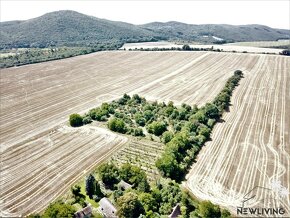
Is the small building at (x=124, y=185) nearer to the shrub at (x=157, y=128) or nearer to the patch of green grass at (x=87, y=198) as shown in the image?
the patch of green grass at (x=87, y=198)

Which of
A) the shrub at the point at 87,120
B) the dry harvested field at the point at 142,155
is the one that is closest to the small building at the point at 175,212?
the dry harvested field at the point at 142,155

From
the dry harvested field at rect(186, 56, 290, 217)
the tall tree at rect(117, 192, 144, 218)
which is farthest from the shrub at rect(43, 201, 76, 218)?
the dry harvested field at rect(186, 56, 290, 217)

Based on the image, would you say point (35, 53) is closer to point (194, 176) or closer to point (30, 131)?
point (30, 131)

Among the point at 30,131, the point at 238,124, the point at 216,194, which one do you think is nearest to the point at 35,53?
the point at 30,131

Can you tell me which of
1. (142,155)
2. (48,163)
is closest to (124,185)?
(142,155)

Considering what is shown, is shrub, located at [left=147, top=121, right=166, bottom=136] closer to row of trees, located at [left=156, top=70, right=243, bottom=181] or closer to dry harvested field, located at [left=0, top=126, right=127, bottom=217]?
row of trees, located at [left=156, top=70, right=243, bottom=181]

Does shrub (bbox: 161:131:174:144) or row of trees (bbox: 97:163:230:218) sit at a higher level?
shrub (bbox: 161:131:174:144)
